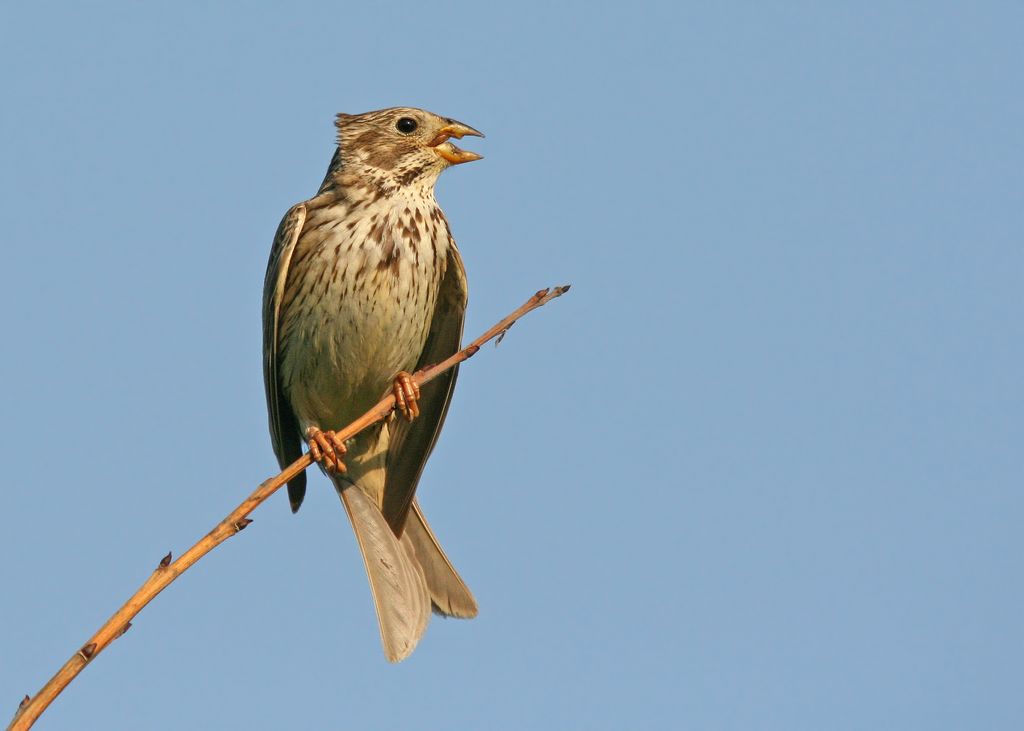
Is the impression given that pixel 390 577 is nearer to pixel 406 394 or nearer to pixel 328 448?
pixel 328 448

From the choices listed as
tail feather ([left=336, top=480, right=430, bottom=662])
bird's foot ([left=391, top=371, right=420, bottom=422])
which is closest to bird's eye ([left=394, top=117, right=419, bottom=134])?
bird's foot ([left=391, top=371, right=420, bottom=422])

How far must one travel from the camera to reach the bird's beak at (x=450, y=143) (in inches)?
272

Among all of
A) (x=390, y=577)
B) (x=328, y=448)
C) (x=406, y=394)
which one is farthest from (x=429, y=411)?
(x=390, y=577)

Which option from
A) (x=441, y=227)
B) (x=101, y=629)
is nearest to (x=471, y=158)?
(x=441, y=227)

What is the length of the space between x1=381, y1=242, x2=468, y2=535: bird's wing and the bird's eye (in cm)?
66

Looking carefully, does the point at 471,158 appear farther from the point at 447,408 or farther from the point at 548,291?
the point at 548,291

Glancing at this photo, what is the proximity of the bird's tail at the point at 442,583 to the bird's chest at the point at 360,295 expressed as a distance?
2.71ft

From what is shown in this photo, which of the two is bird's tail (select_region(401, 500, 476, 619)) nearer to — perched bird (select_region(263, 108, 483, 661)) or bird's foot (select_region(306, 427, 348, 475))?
perched bird (select_region(263, 108, 483, 661))

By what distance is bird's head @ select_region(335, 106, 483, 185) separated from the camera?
22.9 ft

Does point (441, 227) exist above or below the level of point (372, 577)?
above

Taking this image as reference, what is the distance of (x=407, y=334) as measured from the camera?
6.77 m

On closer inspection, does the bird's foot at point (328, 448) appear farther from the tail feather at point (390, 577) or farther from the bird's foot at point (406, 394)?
the tail feather at point (390, 577)

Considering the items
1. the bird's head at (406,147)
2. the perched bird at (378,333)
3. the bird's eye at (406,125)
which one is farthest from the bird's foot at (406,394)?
the bird's eye at (406,125)

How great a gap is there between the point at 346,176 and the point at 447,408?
1.27 m
